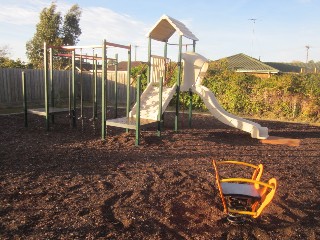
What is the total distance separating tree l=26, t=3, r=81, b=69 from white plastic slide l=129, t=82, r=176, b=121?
18463 millimetres

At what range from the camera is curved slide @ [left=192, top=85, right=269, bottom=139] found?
941cm

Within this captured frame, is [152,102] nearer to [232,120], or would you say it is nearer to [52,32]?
[232,120]

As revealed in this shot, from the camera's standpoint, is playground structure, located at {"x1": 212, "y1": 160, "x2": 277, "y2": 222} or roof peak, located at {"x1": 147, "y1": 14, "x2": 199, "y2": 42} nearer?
playground structure, located at {"x1": 212, "y1": 160, "x2": 277, "y2": 222}

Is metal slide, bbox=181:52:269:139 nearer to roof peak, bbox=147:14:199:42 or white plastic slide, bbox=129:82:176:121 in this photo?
roof peak, bbox=147:14:199:42

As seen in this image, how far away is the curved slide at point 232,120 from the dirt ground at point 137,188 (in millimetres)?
787

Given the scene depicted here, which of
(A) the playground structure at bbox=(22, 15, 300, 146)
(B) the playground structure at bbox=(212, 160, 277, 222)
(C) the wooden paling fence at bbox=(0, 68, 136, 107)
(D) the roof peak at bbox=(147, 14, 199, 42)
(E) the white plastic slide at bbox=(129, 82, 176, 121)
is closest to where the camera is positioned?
(B) the playground structure at bbox=(212, 160, 277, 222)

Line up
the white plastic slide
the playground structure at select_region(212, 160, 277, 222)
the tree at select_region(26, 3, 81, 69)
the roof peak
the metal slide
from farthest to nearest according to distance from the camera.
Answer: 1. the tree at select_region(26, 3, 81, 69)
2. the metal slide
3. the roof peak
4. the white plastic slide
5. the playground structure at select_region(212, 160, 277, 222)

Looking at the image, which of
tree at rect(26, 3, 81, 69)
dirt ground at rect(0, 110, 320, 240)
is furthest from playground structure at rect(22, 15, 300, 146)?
tree at rect(26, 3, 81, 69)

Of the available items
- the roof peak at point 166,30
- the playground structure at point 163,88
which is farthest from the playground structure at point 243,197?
the roof peak at point 166,30

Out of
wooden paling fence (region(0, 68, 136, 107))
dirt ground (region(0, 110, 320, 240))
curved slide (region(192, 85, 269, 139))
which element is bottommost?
dirt ground (region(0, 110, 320, 240))

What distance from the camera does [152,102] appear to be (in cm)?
975

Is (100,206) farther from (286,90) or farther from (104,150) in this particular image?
(286,90)

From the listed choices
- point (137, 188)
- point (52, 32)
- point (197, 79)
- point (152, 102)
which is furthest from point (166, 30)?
point (52, 32)

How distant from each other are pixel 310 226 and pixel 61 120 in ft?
31.6
